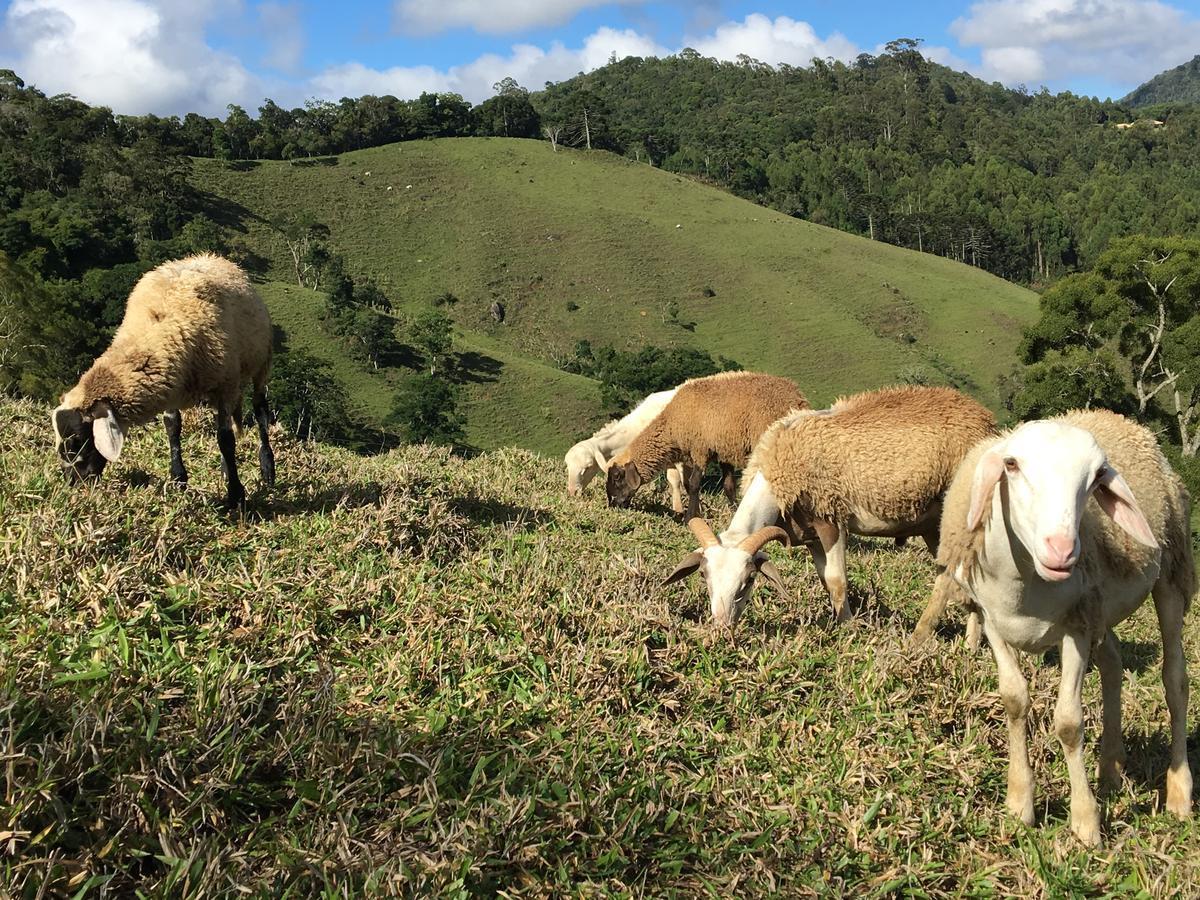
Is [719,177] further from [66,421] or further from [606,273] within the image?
[66,421]

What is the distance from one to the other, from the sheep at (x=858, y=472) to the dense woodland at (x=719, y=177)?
33.4ft

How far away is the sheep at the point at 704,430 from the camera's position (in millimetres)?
11164

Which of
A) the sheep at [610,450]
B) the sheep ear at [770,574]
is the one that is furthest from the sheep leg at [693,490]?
the sheep ear at [770,574]

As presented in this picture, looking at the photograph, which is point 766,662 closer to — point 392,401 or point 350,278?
point 392,401

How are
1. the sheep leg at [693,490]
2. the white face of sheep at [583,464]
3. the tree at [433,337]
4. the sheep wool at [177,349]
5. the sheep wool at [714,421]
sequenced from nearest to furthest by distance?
the sheep wool at [177,349] < the sheep wool at [714,421] < the sheep leg at [693,490] < the white face of sheep at [583,464] < the tree at [433,337]

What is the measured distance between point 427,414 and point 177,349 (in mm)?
45292

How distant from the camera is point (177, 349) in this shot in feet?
23.8

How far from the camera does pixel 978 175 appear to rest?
14212 centimetres

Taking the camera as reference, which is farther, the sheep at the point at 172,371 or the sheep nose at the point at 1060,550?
the sheep at the point at 172,371

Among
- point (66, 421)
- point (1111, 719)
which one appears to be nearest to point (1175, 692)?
point (1111, 719)

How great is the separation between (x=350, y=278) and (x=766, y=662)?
76.7 metres

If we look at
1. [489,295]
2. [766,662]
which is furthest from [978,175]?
[766,662]

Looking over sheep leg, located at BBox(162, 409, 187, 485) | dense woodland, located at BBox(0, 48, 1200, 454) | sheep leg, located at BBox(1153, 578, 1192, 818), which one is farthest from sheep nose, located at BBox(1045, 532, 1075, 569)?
dense woodland, located at BBox(0, 48, 1200, 454)

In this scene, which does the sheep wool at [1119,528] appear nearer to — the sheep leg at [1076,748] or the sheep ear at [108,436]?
the sheep leg at [1076,748]
